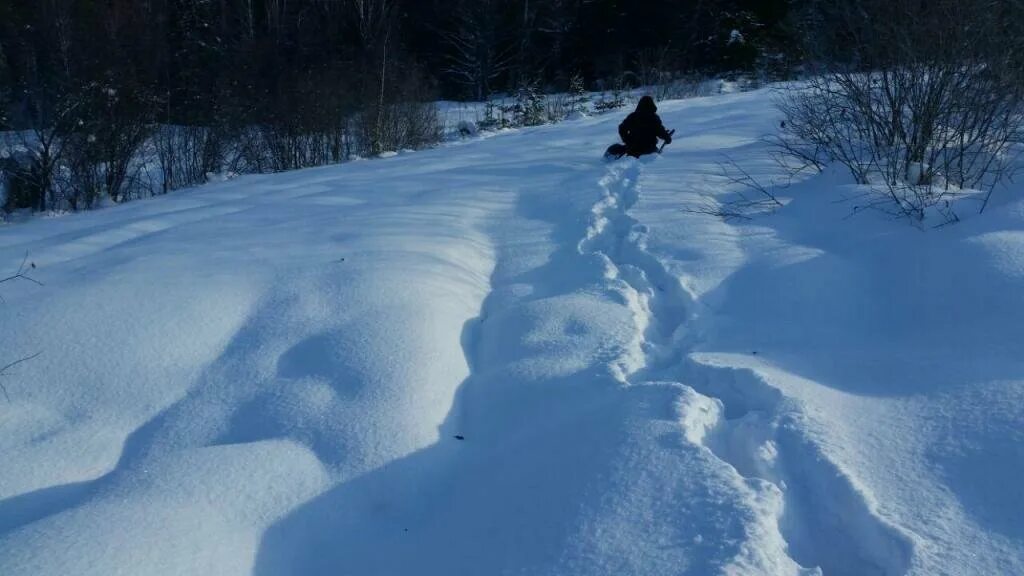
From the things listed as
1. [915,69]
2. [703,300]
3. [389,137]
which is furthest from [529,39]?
[703,300]

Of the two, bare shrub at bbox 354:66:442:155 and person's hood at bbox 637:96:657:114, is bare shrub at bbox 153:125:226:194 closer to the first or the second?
bare shrub at bbox 354:66:442:155

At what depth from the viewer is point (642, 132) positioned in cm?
824

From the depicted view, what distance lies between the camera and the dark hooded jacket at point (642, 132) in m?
8.23

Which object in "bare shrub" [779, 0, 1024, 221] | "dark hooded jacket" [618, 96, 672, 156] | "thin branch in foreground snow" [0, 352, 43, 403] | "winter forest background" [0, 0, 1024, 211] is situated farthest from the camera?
"dark hooded jacket" [618, 96, 672, 156]

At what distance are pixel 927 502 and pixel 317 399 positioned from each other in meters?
2.15

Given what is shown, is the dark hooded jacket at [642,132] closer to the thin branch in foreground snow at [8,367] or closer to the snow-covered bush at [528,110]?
the thin branch in foreground snow at [8,367]

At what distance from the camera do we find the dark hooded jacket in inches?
324

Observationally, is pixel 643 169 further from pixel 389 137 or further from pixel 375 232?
pixel 389 137

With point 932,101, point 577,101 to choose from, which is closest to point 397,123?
point 577,101

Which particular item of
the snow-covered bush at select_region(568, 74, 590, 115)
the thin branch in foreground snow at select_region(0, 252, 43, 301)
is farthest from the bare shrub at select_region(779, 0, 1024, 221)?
the snow-covered bush at select_region(568, 74, 590, 115)

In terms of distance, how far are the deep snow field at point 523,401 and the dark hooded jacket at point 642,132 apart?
3.09m

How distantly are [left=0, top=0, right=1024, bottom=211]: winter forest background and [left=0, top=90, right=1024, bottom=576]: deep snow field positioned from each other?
6.26 ft

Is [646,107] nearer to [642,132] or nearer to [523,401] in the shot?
[642,132]

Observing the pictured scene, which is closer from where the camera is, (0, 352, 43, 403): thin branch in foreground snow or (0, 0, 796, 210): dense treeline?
(0, 352, 43, 403): thin branch in foreground snow
